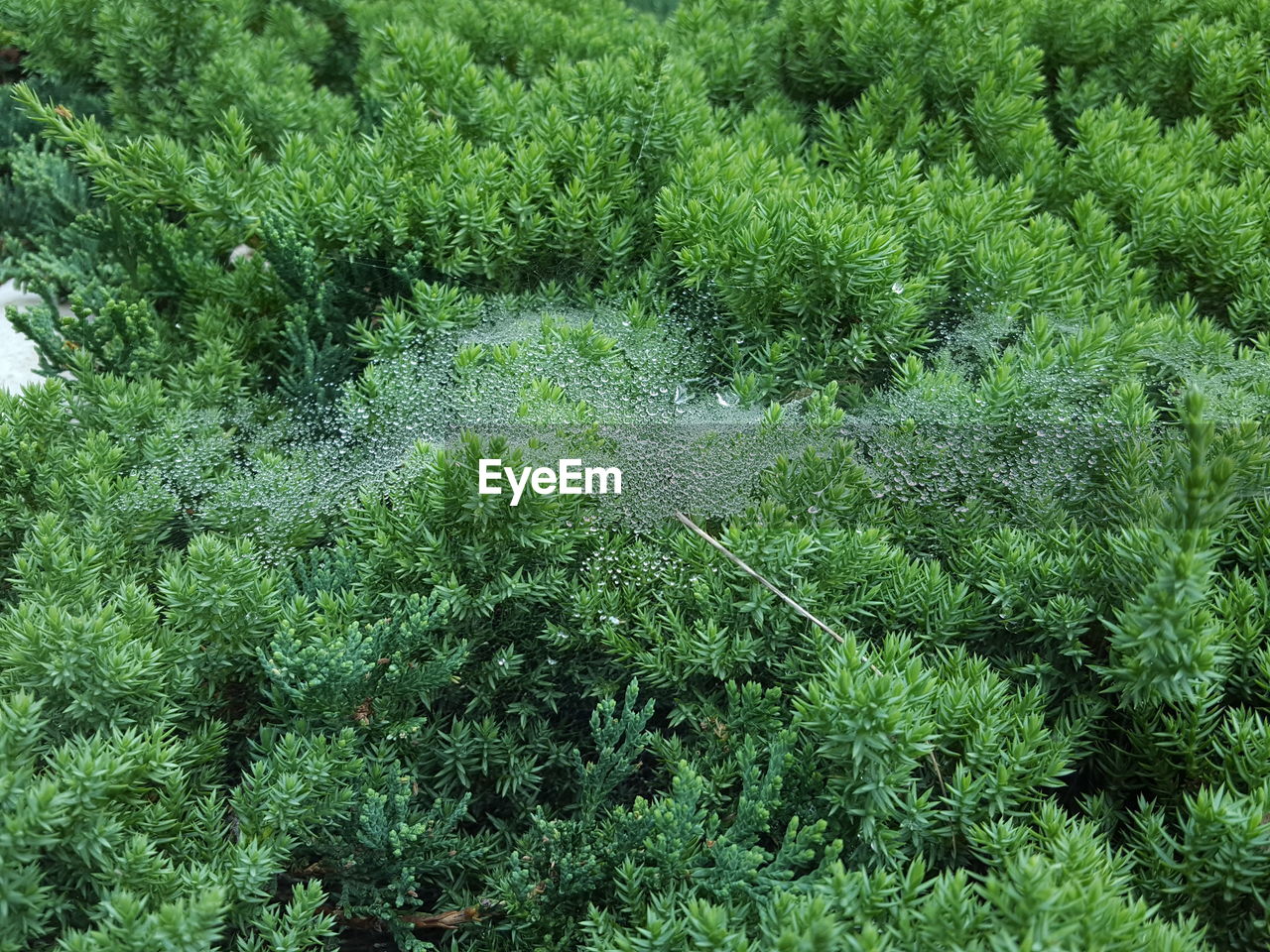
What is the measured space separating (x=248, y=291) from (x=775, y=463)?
1570 mm

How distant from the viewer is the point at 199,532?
2.13m

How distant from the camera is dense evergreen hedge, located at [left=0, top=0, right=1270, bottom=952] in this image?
157 centimetres

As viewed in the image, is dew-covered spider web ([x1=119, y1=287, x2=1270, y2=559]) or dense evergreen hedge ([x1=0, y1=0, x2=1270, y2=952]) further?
dew-covered spider web ([x1=119, y1=287, x2=1270, y2=559])

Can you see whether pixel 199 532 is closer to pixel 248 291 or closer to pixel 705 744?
pixel 248 291

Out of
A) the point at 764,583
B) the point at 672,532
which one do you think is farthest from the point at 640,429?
the point at 764,583

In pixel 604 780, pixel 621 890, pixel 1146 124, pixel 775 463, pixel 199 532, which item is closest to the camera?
pixel 621 890

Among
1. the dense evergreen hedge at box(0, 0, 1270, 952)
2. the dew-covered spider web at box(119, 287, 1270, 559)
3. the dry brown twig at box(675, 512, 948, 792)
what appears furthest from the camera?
the dew-covered spider web at box(119, 287, 1270, 559)

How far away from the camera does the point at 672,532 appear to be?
1984 mm

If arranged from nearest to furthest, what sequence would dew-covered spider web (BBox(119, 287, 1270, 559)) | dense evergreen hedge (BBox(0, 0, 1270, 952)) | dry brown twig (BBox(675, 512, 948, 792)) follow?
dense evergreen hedge (BBox(0, 0, 1270, 952)), dry brown twig (BBox(675, 512, 948, 792)), dew-covered spider web (BBox(119, 287, 1270, 559))

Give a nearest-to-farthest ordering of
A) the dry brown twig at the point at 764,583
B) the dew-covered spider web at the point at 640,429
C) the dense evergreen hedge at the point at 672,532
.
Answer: the dense evergreen hedge at the point at 672,532 < the dry brown twig at the point at 764,583 < the dew-covered spider web at the point at 640,429

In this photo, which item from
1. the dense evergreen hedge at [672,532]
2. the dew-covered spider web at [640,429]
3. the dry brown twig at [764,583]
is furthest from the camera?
the dew-covered spider web at [640,429]

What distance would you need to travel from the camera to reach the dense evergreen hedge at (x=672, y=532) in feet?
5.15

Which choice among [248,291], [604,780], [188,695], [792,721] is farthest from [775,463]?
[248,291]

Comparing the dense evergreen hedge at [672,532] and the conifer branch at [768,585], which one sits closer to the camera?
the dense evergreen hedge at [672,532]
